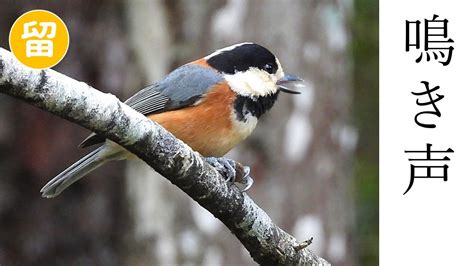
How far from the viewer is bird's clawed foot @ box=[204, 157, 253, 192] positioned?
7.71 feet

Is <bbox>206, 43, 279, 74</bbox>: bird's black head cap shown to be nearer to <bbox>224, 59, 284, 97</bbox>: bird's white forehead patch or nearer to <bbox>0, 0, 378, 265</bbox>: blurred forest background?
<bbox>224, 59, 284, 97</bbox>: bird's white forehead patch

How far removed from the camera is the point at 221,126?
2736 mm

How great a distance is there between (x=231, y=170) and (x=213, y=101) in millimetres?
457

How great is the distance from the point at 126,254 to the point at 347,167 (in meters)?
0.96

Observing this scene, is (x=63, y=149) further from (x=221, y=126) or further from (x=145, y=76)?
(x=221, y=126)

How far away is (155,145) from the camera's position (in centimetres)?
204

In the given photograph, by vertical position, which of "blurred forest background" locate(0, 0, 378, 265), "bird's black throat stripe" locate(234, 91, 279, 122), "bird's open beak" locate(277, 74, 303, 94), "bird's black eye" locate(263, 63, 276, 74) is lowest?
"blurred forest background" locate(0, 0, 378, 265)

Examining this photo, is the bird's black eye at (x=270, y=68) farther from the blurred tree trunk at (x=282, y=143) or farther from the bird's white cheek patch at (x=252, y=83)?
the blurred tree trunk at (x=282, y=143)

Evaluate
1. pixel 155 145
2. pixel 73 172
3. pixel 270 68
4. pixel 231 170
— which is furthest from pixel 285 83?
pixel 155 145

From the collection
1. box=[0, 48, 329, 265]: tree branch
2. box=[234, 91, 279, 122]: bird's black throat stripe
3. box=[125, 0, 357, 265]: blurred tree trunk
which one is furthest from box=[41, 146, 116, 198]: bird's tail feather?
box=[125, 0, 357, 265]: blurred tree trunk

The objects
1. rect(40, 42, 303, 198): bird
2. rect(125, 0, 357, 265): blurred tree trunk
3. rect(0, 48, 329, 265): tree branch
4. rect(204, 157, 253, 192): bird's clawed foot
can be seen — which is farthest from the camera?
rect(125, 0, 357, 265): blurred tree trunk

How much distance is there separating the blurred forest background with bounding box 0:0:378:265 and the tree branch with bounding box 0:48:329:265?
1.39 metres

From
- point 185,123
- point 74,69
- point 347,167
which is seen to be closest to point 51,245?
point 74,69

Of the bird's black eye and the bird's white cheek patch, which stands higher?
the bird's black eye
